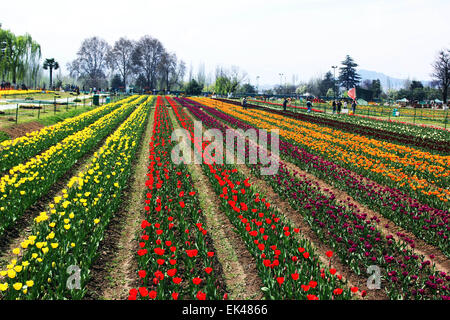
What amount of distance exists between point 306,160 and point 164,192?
6.60 metres

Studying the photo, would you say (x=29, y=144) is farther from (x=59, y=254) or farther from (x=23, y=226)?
(x=59, y=254)

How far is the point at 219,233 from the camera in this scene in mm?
7477

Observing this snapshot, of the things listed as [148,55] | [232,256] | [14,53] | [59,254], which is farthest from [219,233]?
[148,55]

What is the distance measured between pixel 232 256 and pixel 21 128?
17.2m

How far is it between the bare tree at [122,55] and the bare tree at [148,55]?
2.05 meters

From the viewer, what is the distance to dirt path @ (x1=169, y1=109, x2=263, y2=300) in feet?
17.8

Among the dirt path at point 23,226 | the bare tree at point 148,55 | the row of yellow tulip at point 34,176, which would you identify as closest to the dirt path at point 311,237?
the dirt path at point 23,226

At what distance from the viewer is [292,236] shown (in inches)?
261

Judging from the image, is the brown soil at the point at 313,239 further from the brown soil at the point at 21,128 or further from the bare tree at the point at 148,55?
the bare tree at the point at 148,55

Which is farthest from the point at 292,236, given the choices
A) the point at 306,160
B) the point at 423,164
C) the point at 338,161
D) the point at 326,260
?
the point at 423,164

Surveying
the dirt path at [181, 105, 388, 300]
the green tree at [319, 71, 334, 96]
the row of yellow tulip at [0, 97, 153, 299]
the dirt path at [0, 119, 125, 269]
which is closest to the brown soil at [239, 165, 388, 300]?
the dirt path at [181, 105, 388, 300]

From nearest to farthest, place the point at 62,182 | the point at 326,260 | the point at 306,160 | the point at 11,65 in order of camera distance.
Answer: the point at 326,260 → the point at 62,182 → the point at 306,160 → the point at 11,65

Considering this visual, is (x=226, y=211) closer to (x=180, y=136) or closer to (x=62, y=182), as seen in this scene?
(x=62, y=182)
